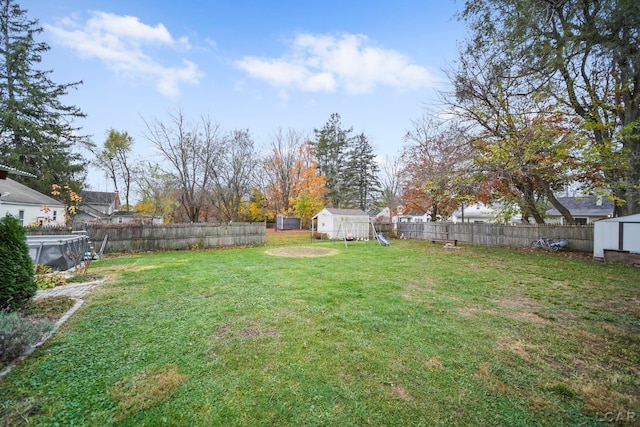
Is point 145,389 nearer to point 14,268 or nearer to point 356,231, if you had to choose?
point 14,268

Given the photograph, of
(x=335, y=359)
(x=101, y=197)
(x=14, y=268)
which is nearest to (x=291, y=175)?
(x=14, y=268)

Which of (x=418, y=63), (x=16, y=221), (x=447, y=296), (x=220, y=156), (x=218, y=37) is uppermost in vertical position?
(x=218, y=37)

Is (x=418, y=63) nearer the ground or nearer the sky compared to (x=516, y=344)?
nearer the sky

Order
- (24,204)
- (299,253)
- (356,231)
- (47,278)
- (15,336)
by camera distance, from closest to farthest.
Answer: (15,336) < (47,278) < (299,253) < (24,204) < (356,231)

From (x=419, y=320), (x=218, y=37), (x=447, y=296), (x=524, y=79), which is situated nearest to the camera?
(x=419, y=320)

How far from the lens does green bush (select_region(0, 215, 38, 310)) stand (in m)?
3.56

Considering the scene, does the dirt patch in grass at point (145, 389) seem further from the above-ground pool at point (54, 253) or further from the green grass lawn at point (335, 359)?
the above-ground pool at point (54, 253)

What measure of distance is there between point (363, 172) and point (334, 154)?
4387 millimetres

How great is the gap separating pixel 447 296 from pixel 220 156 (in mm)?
14617

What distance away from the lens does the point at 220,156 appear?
51.4ft

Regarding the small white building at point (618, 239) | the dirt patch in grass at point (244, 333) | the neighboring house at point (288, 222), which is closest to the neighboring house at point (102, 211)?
the neighboring house at point (288, 222)

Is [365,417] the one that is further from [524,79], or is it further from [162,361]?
[524,79]

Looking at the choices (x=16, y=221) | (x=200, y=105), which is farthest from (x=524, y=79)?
(x=200, y=105)

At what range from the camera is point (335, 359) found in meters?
2.53
